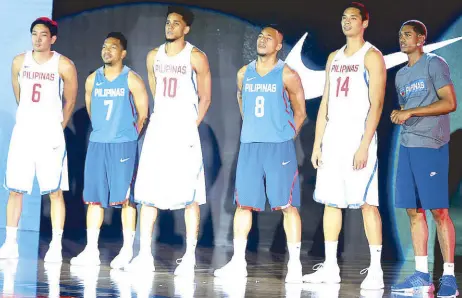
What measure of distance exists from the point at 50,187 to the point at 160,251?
1339mm

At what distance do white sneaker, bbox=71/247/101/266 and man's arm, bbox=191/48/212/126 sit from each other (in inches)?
49.8

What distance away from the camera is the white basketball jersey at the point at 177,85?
22.3 ft

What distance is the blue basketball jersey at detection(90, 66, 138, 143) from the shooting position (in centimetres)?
695

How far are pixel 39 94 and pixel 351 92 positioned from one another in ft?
8.03

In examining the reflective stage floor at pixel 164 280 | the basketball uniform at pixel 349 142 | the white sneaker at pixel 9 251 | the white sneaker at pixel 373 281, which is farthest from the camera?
the white sneaker at pixel 9 251

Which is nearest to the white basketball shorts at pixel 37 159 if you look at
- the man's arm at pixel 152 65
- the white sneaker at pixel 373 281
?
the man's arm at pixel 152 65

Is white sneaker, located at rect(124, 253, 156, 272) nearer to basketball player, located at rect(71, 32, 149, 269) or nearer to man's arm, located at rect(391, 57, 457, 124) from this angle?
basketball player, located at rect(71, 32, 149, 269)

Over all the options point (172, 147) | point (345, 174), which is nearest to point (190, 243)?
point (172, 147)

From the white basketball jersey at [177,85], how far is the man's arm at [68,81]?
79cm

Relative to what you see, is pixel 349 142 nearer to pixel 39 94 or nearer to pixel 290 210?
pixel 290 210

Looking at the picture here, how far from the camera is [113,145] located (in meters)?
6.95

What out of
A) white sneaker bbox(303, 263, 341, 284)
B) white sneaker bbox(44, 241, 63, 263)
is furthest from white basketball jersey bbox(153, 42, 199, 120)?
Answer: white sneaker bbox(303, 263, 341, 284)

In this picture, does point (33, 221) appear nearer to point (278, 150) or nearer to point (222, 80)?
point (222, 80)

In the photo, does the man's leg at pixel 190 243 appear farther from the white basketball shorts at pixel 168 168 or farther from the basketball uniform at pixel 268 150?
the basketball uniform at pixel 268 150
